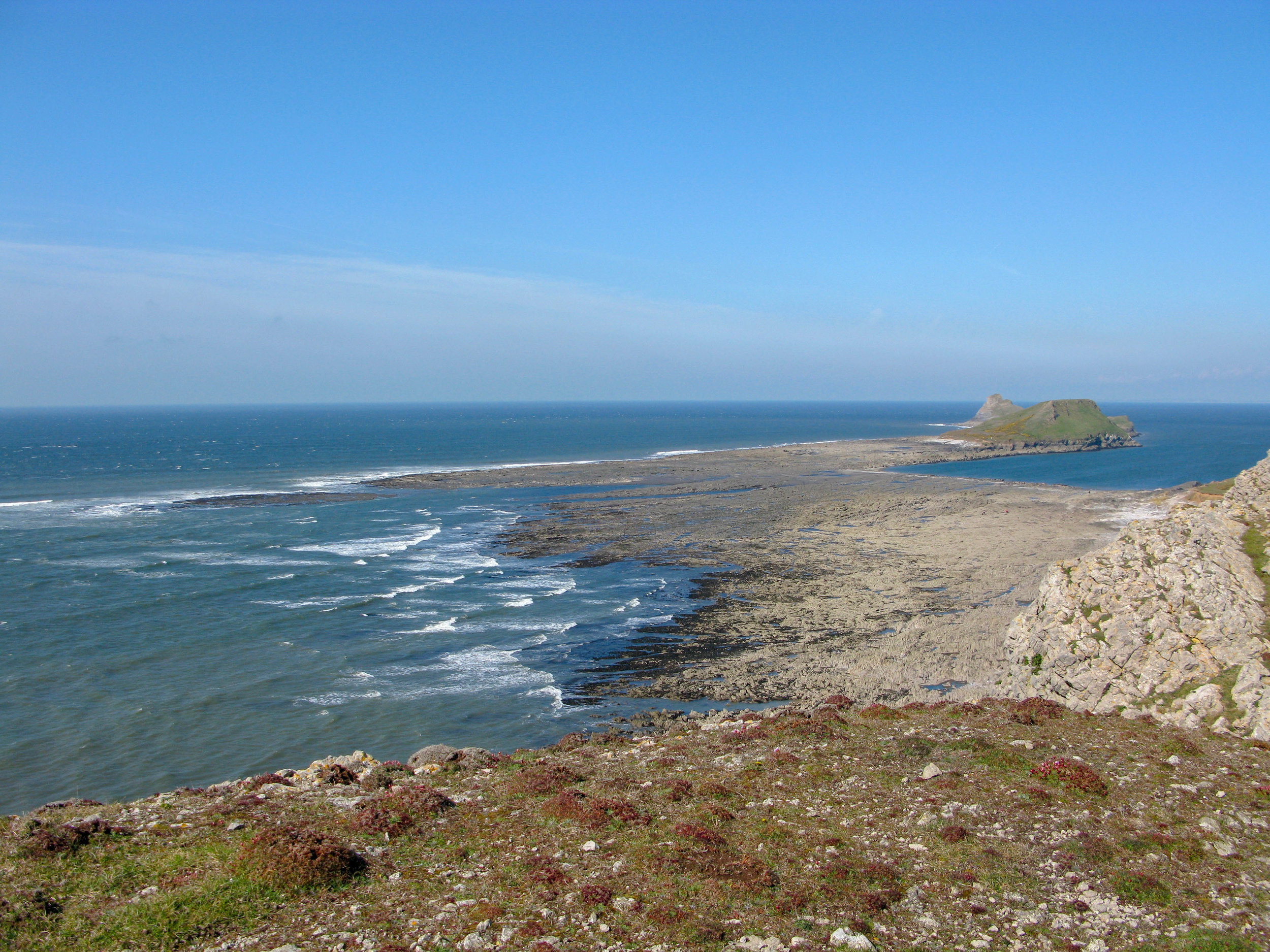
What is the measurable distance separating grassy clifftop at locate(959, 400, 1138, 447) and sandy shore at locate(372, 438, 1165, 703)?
254 feet

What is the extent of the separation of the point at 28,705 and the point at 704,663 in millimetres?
30658

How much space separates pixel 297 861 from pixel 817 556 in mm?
51627

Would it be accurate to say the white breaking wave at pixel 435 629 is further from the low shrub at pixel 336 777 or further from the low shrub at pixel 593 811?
the low shrub at pixel 593 811

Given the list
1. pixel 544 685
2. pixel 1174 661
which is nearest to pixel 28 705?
pixel 544 685

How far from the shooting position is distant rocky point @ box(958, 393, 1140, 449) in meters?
171

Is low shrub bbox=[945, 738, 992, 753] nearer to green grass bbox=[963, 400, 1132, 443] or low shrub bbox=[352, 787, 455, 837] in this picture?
low shrub bbox=[352, 787, 455, 837]

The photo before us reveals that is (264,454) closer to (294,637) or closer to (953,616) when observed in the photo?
(294,637)

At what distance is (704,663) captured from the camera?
3825cm

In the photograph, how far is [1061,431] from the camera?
179875mm

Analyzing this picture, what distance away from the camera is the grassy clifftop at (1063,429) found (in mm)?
174250

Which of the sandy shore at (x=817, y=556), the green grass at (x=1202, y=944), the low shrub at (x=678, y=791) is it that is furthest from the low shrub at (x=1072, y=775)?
the sandy shore at (x=817, y=556)

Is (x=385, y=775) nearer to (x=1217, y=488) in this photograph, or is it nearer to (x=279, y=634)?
(x=279, y=634)

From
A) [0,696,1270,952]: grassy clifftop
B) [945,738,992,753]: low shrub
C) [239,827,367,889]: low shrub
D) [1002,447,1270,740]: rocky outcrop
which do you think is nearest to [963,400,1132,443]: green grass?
[1002,447,1270,740]: rocky outcrop

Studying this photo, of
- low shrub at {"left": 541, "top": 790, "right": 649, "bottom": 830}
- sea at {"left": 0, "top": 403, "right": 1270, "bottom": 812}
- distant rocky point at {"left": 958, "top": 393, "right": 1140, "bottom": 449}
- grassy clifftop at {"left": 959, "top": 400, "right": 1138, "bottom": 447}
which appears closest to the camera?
low shrub at {"left": 541, "top": 790, "right": 649, "bottom": 830}
